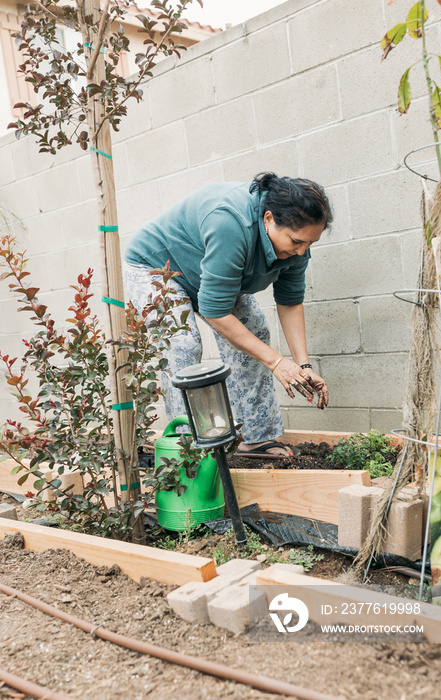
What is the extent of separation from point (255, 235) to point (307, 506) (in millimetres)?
1033

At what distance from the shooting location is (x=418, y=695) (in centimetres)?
105

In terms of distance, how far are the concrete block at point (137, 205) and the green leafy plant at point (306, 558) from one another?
234cm

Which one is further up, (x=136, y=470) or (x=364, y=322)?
(x=364, y=322)

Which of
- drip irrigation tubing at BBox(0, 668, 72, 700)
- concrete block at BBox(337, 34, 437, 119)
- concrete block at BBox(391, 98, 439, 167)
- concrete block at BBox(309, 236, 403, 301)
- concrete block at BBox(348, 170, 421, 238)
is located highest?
concrete block at BBox(337, 34, 437, 119)

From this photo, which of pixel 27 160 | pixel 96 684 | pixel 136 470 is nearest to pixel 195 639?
pixel 96 684

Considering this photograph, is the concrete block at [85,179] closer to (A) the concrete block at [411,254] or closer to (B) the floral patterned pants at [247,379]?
(B) the floral patterned pants at [247,379]

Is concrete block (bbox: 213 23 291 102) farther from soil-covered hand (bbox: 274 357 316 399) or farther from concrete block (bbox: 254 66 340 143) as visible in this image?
soil-covered hand (bbox: 274 357 316 399)

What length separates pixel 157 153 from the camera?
11.7 feet

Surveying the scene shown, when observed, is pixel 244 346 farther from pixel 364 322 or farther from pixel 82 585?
pixel 82 585

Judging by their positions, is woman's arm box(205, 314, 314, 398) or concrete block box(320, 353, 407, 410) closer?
woman's arm box(205, 314, 314, 398)

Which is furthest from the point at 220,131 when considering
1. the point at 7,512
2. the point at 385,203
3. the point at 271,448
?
the point at 7,512

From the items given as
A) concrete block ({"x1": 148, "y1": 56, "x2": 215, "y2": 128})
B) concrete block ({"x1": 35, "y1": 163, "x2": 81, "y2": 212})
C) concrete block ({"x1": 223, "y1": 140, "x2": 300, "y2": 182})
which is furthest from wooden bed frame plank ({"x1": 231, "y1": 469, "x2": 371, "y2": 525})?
concrete block ({"x1": 35, "y1": 163, "x2": 81, "y2": 212})

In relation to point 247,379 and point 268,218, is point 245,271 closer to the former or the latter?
point 268,218

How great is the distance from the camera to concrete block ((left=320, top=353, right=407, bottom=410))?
2818 mm
